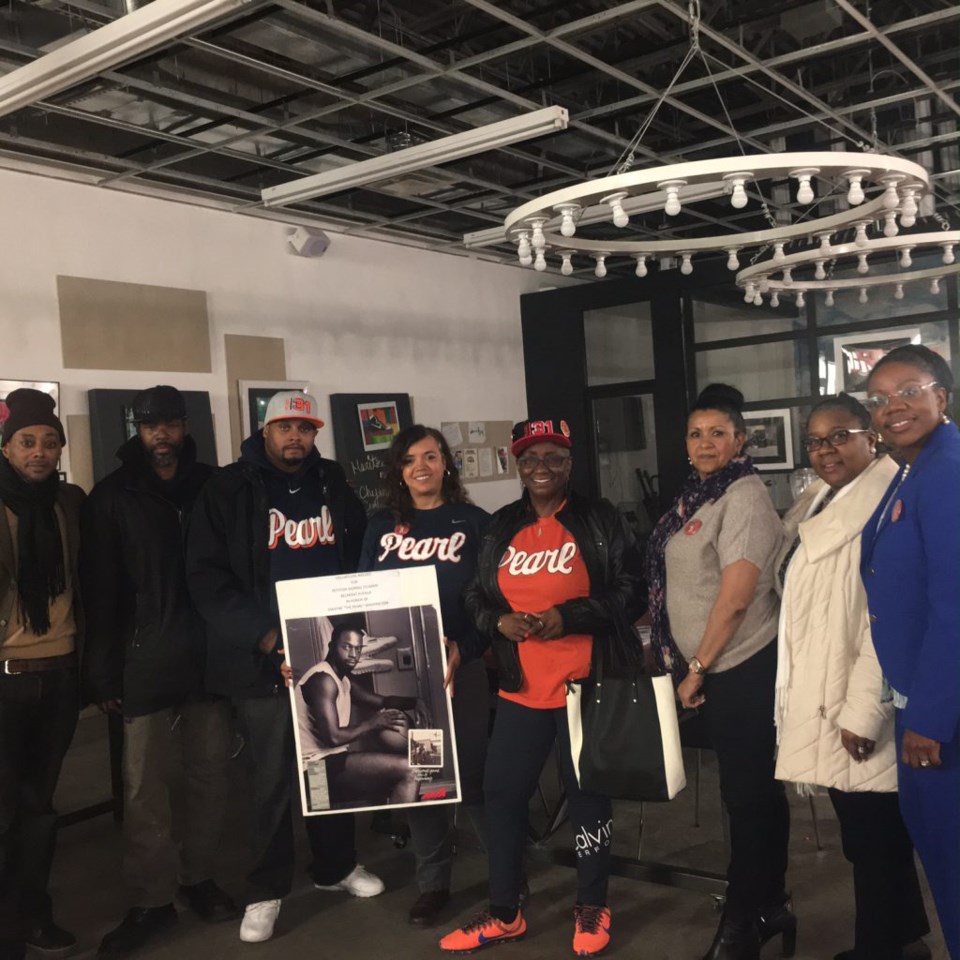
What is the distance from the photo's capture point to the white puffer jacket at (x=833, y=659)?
2.50m

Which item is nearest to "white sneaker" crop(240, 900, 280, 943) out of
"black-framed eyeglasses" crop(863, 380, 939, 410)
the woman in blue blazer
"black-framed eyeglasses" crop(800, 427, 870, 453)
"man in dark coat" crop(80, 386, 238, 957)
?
"man in dark coat" crop(80, 386, 238, 957)

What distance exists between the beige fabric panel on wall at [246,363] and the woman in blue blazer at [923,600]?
5.00 meters

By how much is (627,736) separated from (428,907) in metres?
1.04

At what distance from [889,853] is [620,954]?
0.97 meters

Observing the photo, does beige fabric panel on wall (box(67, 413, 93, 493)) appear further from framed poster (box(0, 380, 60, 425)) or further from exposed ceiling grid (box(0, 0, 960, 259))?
exposed ceiling grid (box(0, 0, 960, 259))

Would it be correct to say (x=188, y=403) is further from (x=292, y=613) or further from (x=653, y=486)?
(x=653, y=486)

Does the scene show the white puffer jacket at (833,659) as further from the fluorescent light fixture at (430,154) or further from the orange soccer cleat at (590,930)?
the fluorescent light fixture at (430,154)

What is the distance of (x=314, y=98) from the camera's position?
5258 millimetres

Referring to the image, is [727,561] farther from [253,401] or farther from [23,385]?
[253,401]

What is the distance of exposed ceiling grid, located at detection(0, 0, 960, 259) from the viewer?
4414mm

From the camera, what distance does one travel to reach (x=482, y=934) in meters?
3.20

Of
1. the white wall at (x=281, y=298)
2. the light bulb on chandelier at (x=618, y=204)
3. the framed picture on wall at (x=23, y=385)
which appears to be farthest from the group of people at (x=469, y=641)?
the white wall at (x=281, y=298)

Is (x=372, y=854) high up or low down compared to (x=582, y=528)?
down

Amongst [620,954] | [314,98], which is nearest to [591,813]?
[620,954]
